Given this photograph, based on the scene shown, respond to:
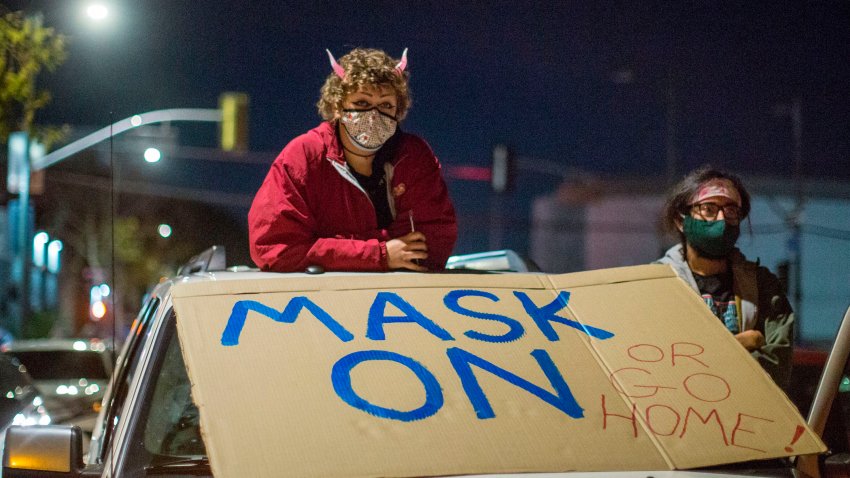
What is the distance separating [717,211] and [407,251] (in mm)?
1115

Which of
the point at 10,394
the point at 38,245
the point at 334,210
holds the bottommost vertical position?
the point at 38,245

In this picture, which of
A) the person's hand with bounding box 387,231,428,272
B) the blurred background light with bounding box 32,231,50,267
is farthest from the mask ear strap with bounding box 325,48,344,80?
the blurred background light with bounding box 32,231,50,267

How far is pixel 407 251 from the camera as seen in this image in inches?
134

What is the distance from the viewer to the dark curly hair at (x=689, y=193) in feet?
12.2

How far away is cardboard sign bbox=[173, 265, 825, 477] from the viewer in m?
2.33

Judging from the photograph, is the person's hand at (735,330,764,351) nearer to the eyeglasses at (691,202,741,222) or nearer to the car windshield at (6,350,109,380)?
the eyeglasses at (691,202,741,222)

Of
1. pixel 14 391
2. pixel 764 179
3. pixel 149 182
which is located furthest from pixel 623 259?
pixel 14 391

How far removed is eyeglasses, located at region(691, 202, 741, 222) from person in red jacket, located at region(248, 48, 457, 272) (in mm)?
891

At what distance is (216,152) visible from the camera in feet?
158

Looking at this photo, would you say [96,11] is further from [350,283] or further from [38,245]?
[38,245]

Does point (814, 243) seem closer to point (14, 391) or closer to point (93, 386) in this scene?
point (93, 386)

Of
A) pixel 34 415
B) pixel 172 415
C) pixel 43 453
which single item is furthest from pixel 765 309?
pixel 34 415

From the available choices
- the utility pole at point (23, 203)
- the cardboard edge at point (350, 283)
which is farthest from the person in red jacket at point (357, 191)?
the utility pole at point (23, 203)

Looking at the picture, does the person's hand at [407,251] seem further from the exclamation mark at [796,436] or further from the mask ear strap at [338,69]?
the exclamation mark at [796,436]
